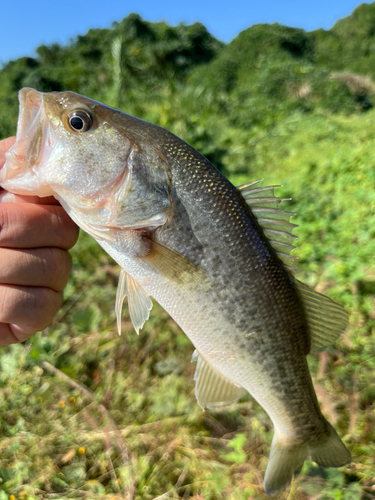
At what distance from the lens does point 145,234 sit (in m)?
1.26

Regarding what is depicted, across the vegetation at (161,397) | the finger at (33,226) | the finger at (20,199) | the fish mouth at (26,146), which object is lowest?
the vegetation at (161,397)

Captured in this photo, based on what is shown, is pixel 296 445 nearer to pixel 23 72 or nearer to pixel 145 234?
pixel 145 234

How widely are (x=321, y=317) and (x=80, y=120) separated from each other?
1.17 metres

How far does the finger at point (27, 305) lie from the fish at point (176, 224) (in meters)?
0.27

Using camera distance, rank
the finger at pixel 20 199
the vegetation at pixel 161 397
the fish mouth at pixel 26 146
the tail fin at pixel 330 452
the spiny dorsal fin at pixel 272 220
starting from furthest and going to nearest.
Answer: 1. the vegetation at pixel 161 397
2. the tail fin at pixel 330 452
3. the spiny dorsal fin at pixel 272 220
4. the finger at pixel 20 199
5. the fish mouth at pixel 26 146

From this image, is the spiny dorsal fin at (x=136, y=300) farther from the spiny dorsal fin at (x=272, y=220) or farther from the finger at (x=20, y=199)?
the spiny dorsal fin at (x=272, y=220)

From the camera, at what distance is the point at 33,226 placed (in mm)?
1235

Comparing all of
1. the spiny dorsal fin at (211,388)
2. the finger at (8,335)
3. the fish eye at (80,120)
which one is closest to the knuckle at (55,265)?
the finger at (8,335)

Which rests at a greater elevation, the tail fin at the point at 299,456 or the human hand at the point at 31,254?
the human hand at the point at 31,254

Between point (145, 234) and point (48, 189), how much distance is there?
350 mm

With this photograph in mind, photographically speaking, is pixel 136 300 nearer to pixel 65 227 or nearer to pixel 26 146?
pixel 65 227

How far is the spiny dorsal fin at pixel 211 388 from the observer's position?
1.49m

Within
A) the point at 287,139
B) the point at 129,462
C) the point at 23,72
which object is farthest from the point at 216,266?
the point at 23,72

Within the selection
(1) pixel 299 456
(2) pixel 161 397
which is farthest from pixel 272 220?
(2) pixel 161 397
